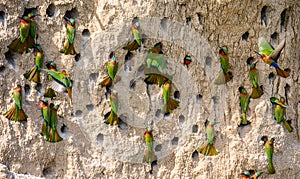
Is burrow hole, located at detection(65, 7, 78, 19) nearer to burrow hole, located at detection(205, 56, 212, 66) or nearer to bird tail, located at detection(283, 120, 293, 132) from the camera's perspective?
burrow hole, located at detection(205, 56, 212, 66)

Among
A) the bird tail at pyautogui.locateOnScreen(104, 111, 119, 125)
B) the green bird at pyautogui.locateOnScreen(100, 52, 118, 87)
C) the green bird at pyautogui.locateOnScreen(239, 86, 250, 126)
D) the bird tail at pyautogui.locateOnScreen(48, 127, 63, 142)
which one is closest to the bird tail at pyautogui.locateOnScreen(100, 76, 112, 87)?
the green bird at pyautogui.locateOnScreen(100, 52, 118, 87)

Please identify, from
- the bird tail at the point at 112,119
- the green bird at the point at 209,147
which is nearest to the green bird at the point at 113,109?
the bird tail at the point at 112,119

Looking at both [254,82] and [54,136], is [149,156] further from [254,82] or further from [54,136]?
[254,82]

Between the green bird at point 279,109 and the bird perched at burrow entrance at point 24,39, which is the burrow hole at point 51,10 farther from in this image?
the green bird at point 279,109

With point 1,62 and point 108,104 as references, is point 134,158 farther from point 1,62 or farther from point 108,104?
point 1,62

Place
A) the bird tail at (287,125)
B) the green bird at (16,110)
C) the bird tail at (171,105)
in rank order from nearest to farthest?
1. the green bird at (16,110)
2. the bird tail at (171,105)
3. the bird tail at (287,125)

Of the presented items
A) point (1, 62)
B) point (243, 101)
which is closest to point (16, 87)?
point (1, 62)
